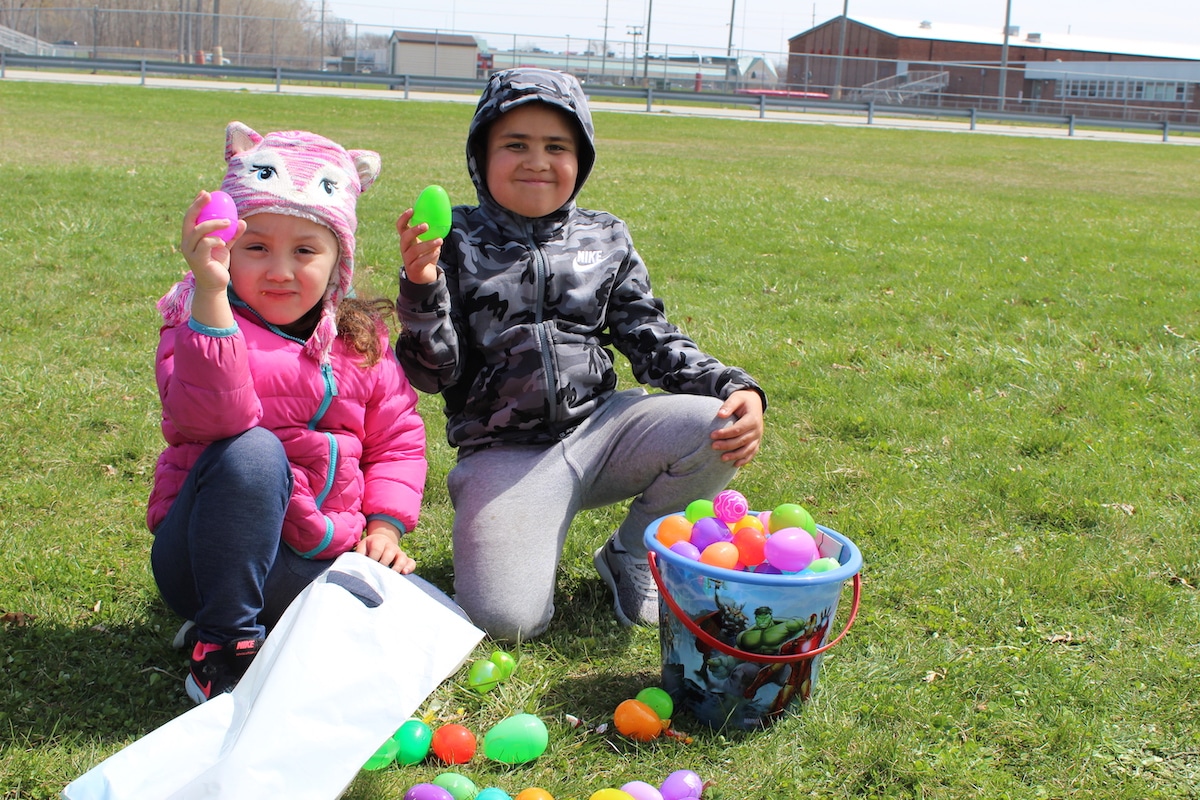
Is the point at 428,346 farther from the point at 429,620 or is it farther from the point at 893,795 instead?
the point at 893,795

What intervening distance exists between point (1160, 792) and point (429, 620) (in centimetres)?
160

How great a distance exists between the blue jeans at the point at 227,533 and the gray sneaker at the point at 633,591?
3.33 feet

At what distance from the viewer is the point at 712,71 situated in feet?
181

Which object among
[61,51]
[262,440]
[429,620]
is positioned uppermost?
[61,51]

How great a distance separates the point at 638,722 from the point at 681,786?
0.25 meters

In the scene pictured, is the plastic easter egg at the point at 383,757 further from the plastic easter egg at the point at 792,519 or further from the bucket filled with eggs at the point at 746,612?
the plastic easter egg at the point at 792,519

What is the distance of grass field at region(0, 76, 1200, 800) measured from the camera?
2.39 meters

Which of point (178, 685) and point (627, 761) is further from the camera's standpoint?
point (178, 685)

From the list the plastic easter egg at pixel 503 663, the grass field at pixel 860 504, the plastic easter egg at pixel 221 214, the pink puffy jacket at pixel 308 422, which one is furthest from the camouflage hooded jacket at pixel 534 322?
the plastic easter egg at pixel 221 214

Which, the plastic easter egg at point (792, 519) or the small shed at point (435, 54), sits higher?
the small shed at point (435, 54)

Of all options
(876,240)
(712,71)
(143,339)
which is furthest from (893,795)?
(712,71)

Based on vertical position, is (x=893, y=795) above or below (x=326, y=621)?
below

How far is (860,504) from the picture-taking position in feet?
12.3

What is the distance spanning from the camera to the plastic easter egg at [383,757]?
2203 mm
